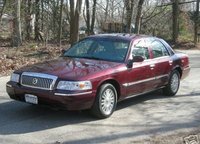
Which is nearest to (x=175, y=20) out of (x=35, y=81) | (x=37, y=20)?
(x=37, y=20)

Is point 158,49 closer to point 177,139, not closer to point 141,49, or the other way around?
point 141,49

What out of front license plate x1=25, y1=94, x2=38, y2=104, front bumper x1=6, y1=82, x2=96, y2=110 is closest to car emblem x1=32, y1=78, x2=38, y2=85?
front bumper x1=6, y1=82, x2=96, y2=110

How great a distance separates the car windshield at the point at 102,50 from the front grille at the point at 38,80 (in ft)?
→ 4.81

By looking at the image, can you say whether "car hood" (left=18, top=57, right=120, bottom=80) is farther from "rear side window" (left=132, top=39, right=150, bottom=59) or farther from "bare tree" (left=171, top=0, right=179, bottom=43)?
"bare tree" (left=171, top=0, right=179, bottom=43)

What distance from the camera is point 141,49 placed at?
9.54 metres

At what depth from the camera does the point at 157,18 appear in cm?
3569

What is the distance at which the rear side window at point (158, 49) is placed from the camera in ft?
32.8

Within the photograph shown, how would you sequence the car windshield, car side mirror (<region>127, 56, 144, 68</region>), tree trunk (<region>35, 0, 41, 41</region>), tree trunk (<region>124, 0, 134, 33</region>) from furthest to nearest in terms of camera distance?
tree trunk (<region>35, 0, 41, 41</region>) → tree trunk (<region>124, 0, 134, 33</region>) → the car windshield → car side mirror (<region>127, 56, 144, 68</region>)

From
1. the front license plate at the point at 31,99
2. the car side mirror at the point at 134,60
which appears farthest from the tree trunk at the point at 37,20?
the front license plate at the point at 31,99

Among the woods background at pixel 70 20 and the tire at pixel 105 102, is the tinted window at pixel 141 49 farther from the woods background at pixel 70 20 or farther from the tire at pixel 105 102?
the woods background at pixel 70 20

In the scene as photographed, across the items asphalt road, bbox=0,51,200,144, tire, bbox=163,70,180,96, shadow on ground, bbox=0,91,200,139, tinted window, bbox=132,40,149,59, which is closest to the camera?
asphalt road, bbox=0,51,200,144

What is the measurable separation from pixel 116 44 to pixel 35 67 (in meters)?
1.84

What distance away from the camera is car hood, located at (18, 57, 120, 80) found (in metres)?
7.74

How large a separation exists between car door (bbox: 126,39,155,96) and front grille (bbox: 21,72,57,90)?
5.65 feet
